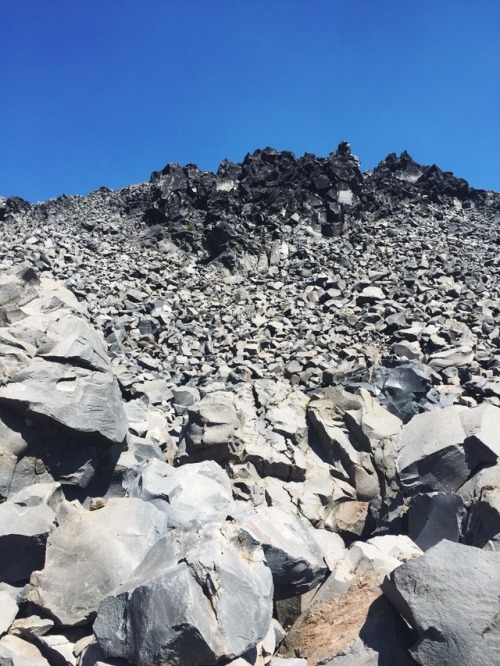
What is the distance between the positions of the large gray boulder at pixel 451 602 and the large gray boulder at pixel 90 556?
10.6ft

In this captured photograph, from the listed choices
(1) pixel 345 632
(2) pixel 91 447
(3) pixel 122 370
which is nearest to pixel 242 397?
(3) pixel 122 370

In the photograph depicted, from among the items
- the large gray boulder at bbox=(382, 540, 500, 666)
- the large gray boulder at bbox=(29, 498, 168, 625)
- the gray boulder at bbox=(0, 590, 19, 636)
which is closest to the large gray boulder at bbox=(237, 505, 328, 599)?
the large gray boulder at bbox=(382, 540, 500, 666)

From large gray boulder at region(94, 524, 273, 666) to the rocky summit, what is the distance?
0.07ft

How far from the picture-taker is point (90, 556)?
629 cm

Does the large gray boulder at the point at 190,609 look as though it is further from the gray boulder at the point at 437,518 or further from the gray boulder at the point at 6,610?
the gray boulder at the point at 437,518

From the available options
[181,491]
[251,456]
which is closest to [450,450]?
[251,456]

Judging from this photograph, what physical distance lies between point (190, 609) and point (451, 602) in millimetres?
2827

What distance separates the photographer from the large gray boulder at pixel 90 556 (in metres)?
5.91

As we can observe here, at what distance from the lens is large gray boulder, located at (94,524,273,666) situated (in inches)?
193

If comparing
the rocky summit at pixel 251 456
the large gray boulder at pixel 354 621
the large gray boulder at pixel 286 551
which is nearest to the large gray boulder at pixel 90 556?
the rocky summit at pixel 251 456

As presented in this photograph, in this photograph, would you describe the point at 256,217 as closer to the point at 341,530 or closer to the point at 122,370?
the point at 122,370

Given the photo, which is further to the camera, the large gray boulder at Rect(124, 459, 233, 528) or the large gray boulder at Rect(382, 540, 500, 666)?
the large gray boulder at Rect(124, 459, 233, 528)

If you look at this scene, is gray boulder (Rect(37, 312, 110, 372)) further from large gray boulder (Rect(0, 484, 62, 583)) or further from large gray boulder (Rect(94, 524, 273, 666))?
large gray boulder (Rect(94, 524, 273, 666))

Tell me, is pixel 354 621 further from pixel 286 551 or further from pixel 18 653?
pixel 18 653
